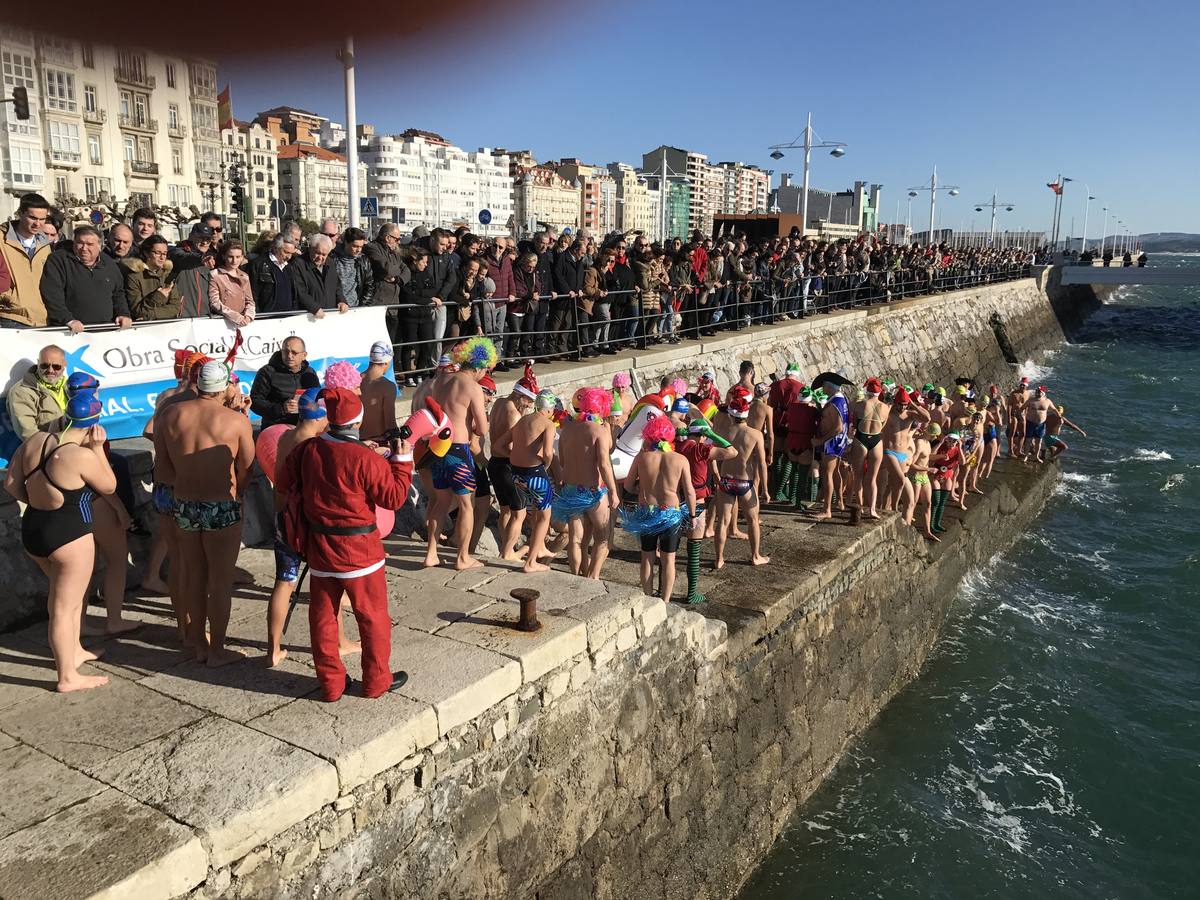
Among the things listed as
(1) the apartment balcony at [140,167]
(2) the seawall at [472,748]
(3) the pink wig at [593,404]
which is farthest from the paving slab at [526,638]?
(1) the apartment balcony at [140,167]

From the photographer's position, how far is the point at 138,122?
1.19m

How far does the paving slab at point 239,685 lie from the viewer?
4223 millimetres

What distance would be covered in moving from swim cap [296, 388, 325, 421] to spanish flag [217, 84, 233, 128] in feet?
11.4

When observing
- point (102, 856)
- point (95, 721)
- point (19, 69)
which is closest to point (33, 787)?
point (95, 721)

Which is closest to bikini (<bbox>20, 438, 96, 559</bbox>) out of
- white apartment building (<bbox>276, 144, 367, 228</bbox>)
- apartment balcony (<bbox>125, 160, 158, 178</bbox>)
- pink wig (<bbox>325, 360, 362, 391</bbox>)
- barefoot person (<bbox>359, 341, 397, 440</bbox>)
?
pink wig (<bbox>325, 360, 362, 391</bbox>)

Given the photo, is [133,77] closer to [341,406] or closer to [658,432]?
[341,406]

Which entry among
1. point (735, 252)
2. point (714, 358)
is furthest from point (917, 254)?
point (714, 358)

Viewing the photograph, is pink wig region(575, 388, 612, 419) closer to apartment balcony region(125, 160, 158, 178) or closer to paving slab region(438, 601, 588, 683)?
paving slab region(438, 601, 588, 683)

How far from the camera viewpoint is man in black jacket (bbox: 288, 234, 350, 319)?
8.22 meters

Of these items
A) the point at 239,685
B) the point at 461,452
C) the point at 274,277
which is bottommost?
the point at 239,685

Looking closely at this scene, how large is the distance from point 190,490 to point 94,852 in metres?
1.91

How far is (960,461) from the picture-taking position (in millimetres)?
11875

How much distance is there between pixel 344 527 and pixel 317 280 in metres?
5.11

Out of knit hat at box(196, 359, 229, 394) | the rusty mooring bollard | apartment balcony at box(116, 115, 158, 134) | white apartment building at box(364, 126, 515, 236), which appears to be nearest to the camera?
apartment balcony at box(116, 115, 158, 134)
